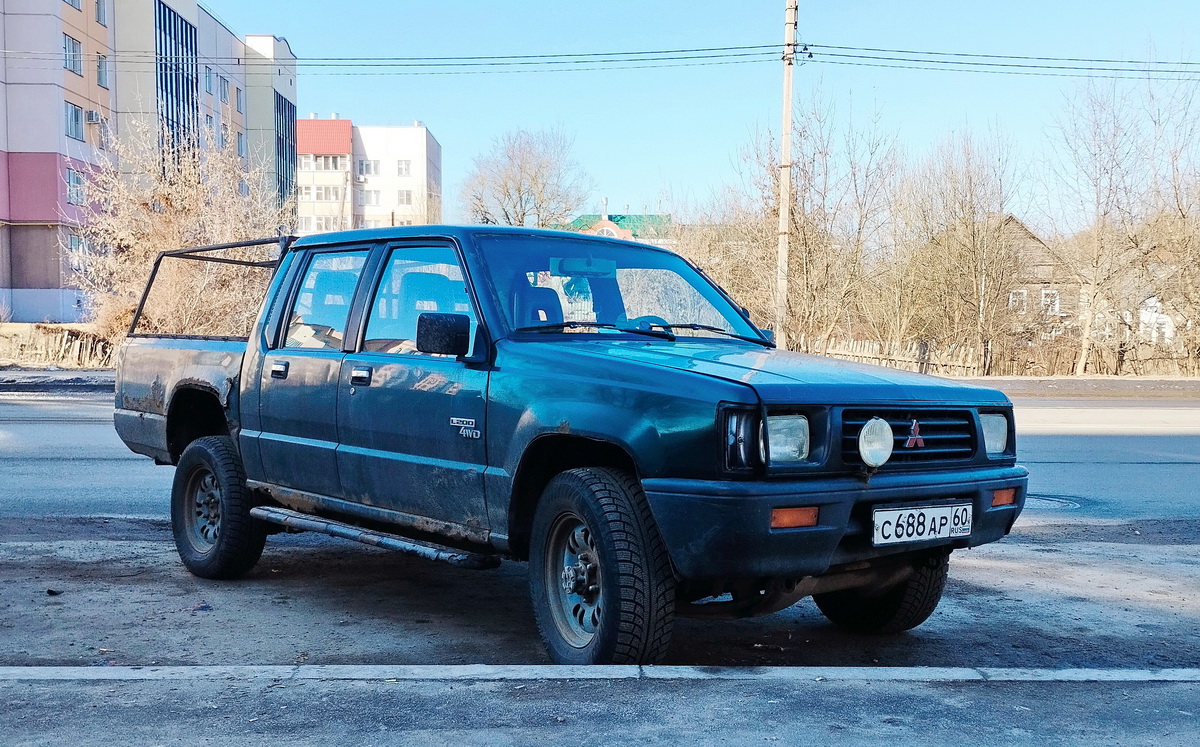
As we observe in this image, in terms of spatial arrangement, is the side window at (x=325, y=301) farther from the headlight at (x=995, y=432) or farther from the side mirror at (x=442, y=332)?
the headlight at (x=995, y=432)

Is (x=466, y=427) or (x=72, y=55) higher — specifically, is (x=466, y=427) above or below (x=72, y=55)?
below

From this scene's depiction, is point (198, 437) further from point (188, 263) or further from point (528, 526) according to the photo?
point (188, 263)

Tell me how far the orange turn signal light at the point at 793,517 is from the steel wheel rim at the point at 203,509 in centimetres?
354

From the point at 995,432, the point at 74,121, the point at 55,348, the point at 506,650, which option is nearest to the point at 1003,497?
the point at 995,432

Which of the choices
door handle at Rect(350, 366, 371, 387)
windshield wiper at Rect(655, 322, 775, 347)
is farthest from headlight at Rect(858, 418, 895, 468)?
door handle at Rect(350, 366, 371, 387)

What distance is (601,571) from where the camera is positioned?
4035 millimetres

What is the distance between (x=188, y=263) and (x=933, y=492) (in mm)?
21083

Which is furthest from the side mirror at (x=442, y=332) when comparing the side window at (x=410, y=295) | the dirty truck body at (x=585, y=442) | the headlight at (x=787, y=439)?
the headlight at (x=787, y=439)

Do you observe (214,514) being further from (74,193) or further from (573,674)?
(74,193)

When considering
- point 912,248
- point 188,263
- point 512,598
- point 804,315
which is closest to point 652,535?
point 512,598

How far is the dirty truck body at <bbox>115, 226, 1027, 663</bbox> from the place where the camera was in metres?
3.88

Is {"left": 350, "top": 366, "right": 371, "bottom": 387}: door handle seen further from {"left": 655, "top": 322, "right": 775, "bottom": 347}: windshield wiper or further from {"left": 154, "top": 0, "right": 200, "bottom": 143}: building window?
{"left": 154, "top": 0, "right": 200, "bottom": 143}: building window

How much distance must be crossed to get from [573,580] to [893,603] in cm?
163

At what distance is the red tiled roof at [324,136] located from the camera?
105188 mm
